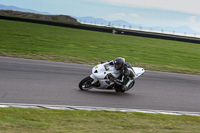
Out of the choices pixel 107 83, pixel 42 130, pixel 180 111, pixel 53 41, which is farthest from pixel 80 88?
pixel 53 41

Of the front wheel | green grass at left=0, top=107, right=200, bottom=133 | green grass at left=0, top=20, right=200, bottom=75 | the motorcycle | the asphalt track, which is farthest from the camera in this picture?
green grass at left=0, top=20, right=200, bottom=75

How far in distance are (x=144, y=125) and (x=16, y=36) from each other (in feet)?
60.0

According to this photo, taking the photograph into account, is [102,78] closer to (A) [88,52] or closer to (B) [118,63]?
(B) [118,63]

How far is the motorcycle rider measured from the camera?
1058 centimetres

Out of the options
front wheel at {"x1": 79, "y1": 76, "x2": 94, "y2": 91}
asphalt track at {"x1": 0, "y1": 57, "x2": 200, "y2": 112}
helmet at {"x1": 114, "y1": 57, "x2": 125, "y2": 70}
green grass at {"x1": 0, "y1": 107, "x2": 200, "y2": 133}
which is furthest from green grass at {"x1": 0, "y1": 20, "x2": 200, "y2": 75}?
green grass at {"x1": 0, "y1": 107, "x2": 200, "y2": 133}

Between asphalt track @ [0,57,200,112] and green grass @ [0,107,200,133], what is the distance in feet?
4.11

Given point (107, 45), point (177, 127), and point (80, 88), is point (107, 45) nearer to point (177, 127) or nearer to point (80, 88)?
point (80, 88)

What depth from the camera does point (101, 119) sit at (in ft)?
24.5

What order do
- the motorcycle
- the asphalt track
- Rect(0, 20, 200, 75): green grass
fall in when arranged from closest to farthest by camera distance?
the asphalt track → the motorcycle → Rect(0, 20, 200, 75): green grass

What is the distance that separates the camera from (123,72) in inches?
425

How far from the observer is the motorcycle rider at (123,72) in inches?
416

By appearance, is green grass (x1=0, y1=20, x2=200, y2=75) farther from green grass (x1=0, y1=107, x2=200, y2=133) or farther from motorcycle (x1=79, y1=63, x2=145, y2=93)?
green grass (x1=0, y1=107, x2=200, y2=133)

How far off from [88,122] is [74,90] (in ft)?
12.7

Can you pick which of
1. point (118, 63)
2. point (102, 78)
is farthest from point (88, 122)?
point (118, 63)
